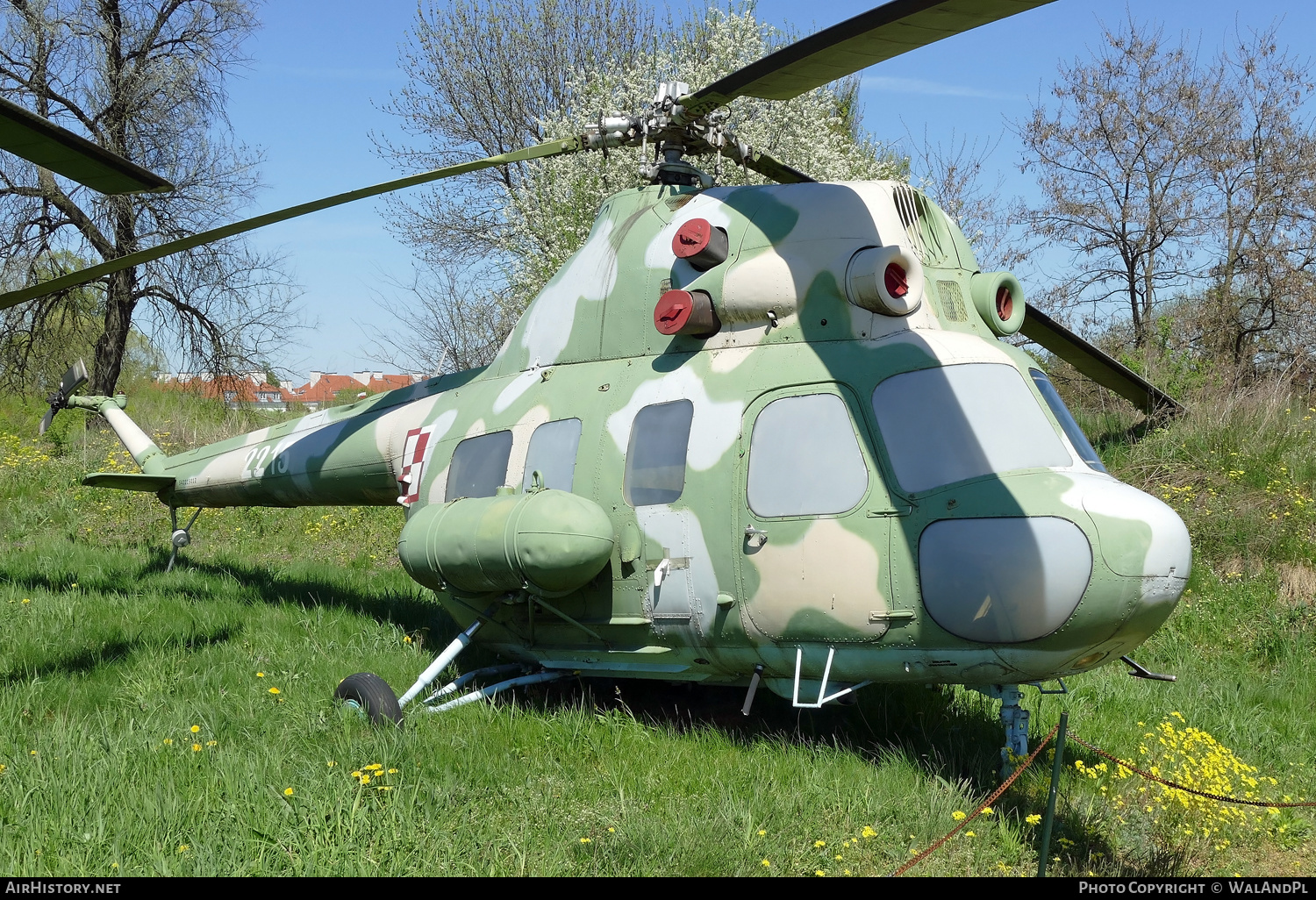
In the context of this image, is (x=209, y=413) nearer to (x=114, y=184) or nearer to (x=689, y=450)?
(x=114, y=184)

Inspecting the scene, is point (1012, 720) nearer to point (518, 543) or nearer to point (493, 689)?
point (518, 543)

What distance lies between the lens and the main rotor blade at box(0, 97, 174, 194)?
466cm

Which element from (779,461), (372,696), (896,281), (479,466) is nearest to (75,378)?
(479,466)

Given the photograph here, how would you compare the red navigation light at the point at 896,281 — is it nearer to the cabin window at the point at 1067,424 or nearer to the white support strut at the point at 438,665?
the cabin window at the point at 1067,424

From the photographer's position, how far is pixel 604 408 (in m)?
5.78

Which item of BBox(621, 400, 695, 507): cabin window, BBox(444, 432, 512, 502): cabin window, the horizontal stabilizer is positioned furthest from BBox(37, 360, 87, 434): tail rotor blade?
BBox(621, 400, 695, 507): cabin window

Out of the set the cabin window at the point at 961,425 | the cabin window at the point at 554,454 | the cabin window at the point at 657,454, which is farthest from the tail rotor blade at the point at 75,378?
the cabin window at the point at 961,425

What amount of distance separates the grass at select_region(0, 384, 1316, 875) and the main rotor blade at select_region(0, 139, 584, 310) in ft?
8.00

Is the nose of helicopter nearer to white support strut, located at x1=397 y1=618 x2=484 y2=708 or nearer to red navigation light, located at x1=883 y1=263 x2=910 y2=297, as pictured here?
red navigation light, located at x1=883 y1=263 x2=910 y2=297

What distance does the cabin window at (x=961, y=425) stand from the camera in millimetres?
4598

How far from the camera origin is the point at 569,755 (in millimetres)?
5227
